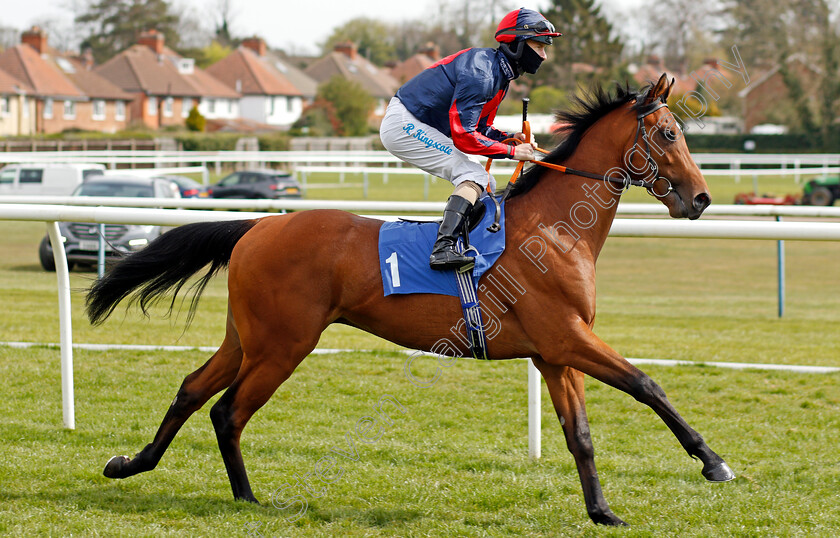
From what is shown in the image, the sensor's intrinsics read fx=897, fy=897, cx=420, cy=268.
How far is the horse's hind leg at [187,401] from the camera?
396 cm

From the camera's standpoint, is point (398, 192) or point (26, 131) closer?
point (398, 192)

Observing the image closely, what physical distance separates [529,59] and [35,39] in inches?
2380

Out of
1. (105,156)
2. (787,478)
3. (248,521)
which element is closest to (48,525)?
(248,521)

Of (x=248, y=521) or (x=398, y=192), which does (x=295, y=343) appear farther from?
(x=398, y=192)

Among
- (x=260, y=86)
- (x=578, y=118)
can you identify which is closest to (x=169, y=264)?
(x=578, y=118)

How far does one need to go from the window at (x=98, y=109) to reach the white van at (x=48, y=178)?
39557mm

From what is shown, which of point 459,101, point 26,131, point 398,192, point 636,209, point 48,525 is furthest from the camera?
point 26,131

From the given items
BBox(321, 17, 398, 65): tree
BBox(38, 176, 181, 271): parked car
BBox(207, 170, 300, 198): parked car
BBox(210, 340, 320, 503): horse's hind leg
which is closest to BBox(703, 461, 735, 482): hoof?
BBox(210, 340, 320, 503): horse's hind leg

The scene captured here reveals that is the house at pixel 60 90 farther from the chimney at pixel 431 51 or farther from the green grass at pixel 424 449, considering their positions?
the green grass at pixel 424 449

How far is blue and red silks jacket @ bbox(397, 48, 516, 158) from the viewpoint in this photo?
12.1 ft

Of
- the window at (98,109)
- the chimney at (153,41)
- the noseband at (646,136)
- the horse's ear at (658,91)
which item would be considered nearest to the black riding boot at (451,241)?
the noseband at (646,136)

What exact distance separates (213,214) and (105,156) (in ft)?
81.6

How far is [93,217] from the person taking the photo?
4582 mm

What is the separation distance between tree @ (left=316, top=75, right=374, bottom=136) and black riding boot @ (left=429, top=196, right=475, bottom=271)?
163ft
